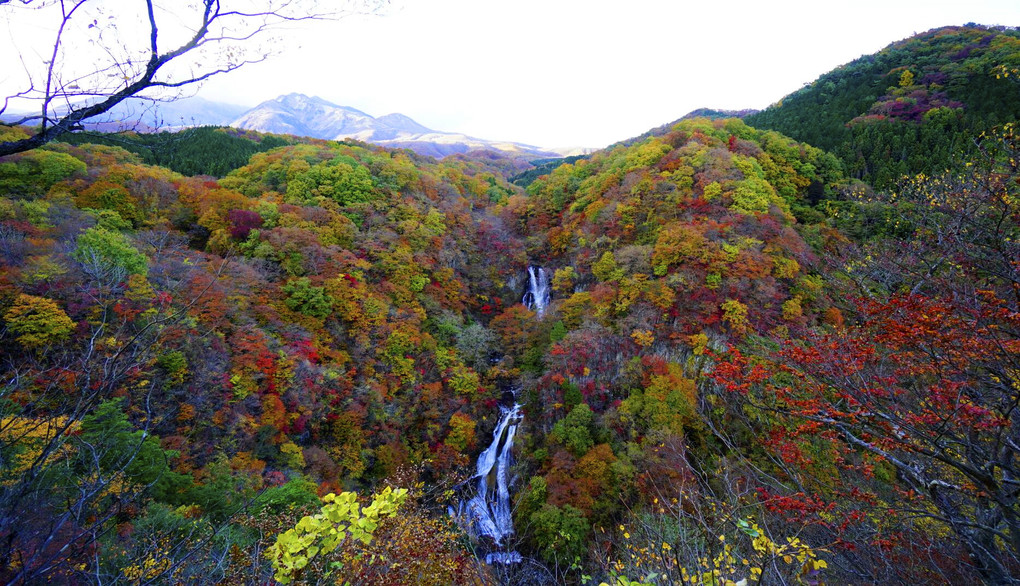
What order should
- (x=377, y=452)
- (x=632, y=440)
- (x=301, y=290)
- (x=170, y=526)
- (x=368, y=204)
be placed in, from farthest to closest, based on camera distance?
(x=368, y=204) < (x=301, y=290) < (x=377, y=452) < (x=632, y=440) < (x=170, y=526)

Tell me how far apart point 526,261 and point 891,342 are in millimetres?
29278

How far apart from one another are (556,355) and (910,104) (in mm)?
35772

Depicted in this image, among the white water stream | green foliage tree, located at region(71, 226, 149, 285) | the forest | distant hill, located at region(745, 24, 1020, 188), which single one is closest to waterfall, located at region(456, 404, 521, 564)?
the white water stream

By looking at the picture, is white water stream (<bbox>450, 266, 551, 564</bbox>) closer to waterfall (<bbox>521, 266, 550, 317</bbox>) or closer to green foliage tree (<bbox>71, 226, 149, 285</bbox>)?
waterfall (<bbox>521, 266, 550, 317</bbox>)

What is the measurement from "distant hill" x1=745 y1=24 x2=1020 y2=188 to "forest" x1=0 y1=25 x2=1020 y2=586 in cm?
31

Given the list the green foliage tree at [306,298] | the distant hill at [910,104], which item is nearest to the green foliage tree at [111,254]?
the green foliage tree at [306,298]

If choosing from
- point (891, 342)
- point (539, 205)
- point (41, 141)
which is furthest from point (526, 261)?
point (41, 141)

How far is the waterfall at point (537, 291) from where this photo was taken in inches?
1270

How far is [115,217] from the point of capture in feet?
58.7

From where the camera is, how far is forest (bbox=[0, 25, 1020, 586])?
15.8 ft

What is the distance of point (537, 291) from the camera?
33.3m

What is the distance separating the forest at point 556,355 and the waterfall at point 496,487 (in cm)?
88

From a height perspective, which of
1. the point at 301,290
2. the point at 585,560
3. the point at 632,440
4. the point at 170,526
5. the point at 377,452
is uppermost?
the point at 301,290

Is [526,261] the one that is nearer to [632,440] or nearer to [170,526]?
[632,440]
